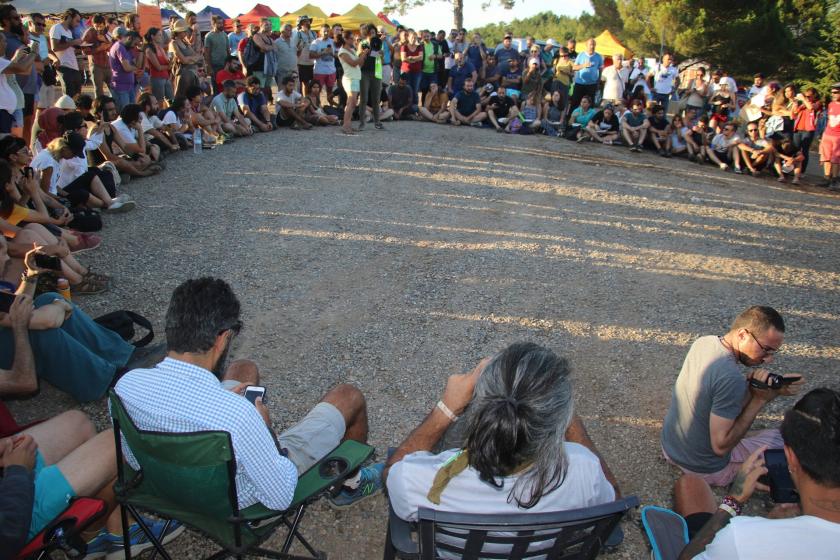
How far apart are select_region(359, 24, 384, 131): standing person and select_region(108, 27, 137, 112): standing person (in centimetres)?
373

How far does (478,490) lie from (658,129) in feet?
35.4

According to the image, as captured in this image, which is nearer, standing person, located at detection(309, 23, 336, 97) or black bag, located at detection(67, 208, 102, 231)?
black bag, located at detection(67, 208, 102, 231)

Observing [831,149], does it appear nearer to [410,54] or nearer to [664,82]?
[664,82]

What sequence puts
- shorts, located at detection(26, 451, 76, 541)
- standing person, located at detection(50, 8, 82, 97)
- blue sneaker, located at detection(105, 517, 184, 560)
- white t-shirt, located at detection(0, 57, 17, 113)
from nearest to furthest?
shorts, located at detection(26, 451, 76, 541), blue sneaker, located at detection(105, 517, 184, 560), white t-shirt, located at detection(0, 57, 17, 113), standing person, located at detection(50, 8, 82, 97)

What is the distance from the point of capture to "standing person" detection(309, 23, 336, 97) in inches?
470

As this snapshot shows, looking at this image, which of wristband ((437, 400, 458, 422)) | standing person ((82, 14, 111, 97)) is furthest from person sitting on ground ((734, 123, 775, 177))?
standing person ((82, 14, 111, 97))

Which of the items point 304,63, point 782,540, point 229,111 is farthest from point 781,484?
point 304,63

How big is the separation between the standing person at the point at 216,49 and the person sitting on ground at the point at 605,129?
7.24 m

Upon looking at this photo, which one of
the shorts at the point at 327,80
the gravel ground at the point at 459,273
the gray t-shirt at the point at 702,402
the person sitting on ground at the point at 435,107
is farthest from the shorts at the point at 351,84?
the gray t-shirt at the point at 702,402

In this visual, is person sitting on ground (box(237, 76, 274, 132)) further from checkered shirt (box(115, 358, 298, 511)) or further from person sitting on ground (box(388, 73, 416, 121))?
checkered shirt (box(115, 358, 298, 511))

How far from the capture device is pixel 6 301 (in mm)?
3047

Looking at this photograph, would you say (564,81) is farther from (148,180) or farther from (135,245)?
(135,245)

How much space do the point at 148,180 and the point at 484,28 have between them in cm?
7196

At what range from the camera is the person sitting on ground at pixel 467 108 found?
1241cm
